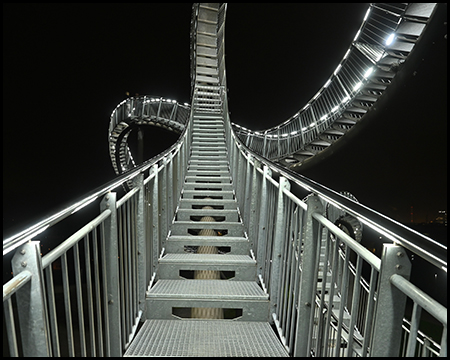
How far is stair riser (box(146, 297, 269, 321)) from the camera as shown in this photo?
293 centimetres

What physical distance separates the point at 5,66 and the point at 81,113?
7.19m

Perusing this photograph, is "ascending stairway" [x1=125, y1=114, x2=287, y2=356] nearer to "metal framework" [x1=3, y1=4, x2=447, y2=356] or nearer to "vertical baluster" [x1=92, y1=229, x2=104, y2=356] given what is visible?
"metal framework" [x1=3, y1=4, x2=447, y2=356]

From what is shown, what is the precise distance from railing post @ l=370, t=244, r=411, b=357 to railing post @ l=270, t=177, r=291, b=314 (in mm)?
1601

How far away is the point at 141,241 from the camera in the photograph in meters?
2.81

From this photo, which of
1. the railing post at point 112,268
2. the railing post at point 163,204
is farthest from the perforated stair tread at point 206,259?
the railing post at point 112,268

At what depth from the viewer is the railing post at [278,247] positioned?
279 cm

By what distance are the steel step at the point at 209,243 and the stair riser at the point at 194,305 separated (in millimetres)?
1080

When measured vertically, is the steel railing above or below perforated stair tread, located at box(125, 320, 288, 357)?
above

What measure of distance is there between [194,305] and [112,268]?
114 centimetres

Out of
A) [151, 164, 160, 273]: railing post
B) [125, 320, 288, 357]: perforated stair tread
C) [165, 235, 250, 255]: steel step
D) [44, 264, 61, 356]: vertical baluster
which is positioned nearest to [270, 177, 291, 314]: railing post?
[125, 320, 288, 357]: perforated stair tread

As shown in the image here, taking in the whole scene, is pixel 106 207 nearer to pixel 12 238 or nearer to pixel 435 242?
pixel 12 238

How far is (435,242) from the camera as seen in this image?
0.92m

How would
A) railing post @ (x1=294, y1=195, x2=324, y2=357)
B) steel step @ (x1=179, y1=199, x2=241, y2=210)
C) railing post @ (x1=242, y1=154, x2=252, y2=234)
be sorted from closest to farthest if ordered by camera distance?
railing post @ (x1=294, y1=195, x2=324, y2=357), railing post @ (x1=242, y1=154, x2=252, y2=234), steel step @ (x1=179, y1=199, x2=241, y2=210)

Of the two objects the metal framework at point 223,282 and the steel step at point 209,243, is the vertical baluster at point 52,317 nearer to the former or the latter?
the metal framework at point 223,282
